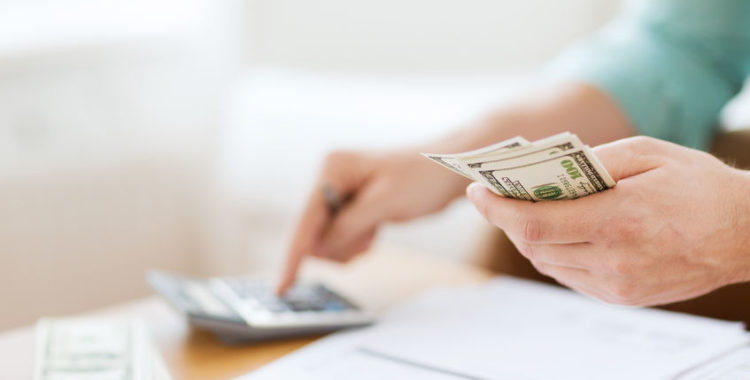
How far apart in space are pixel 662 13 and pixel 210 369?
60 cm

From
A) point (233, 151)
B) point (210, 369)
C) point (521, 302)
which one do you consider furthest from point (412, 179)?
point (233, 151)

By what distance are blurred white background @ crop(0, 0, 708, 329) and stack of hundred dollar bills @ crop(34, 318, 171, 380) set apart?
1.46 ft

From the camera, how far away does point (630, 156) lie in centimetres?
48

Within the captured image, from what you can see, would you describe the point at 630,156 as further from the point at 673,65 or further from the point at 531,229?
the point at 673,65

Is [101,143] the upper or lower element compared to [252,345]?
upper

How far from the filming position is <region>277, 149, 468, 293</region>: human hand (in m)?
0.74

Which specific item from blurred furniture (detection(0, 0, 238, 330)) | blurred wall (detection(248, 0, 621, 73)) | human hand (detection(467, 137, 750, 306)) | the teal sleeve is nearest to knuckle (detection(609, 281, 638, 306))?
human hand (detection(467, 137, 750, 306))

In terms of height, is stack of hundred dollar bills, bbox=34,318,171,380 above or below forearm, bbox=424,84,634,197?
below

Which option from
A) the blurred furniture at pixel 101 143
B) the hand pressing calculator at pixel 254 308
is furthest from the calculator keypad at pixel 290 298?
the blurred furniture at pixel 101 143

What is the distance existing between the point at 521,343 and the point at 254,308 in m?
0.21

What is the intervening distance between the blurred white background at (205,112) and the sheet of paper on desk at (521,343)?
0.93 ft

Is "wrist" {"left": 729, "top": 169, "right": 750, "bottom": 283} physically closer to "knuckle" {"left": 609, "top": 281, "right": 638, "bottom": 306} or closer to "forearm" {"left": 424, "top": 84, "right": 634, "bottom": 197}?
"knuckle" {"left": 609, "top": 281, "right": 638, "bottom": 306}

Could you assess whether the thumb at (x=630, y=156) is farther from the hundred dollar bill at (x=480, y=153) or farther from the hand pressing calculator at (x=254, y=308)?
the hand pressing calculator at (x=254, y=308)

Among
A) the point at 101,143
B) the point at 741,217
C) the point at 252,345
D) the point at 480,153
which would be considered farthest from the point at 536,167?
the point at 101,143
